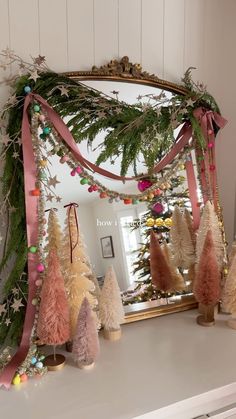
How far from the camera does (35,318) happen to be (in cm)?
100

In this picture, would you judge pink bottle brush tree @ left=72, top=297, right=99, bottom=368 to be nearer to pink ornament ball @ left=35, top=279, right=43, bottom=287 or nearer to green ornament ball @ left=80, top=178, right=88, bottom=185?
pink ornament ball @ left=35, top=279, right=43, bottom=287

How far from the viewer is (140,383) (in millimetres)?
912

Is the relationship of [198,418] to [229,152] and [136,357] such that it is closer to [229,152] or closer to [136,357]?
[136,357]

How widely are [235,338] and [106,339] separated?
406mm

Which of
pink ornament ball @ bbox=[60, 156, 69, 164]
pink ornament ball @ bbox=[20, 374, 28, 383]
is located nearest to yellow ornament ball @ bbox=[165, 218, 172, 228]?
pink ornament ball @ bbox=[60, 156, 69, 164]

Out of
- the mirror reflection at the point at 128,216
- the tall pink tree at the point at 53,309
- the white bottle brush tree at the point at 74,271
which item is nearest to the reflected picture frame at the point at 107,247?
the mirror reflection at the point at 128,216

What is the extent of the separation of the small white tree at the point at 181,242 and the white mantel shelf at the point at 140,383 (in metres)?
0.28

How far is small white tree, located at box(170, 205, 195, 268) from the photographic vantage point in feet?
4.39

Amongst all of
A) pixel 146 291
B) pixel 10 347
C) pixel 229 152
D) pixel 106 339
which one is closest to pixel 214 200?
pixel 229 152

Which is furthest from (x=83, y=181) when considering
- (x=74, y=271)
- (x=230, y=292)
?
(x=230, y=292)

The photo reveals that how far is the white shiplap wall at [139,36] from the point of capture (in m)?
1.09

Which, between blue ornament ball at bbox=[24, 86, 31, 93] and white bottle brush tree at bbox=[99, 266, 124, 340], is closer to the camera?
blue ornament ball at bbox=[24, 86, 31, 93]

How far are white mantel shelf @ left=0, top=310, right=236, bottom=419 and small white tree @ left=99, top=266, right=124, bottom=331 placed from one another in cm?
6

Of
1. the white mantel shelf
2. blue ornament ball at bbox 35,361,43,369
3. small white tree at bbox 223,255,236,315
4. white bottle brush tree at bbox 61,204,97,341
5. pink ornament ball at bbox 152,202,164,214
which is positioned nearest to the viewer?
the white mantel shelf
